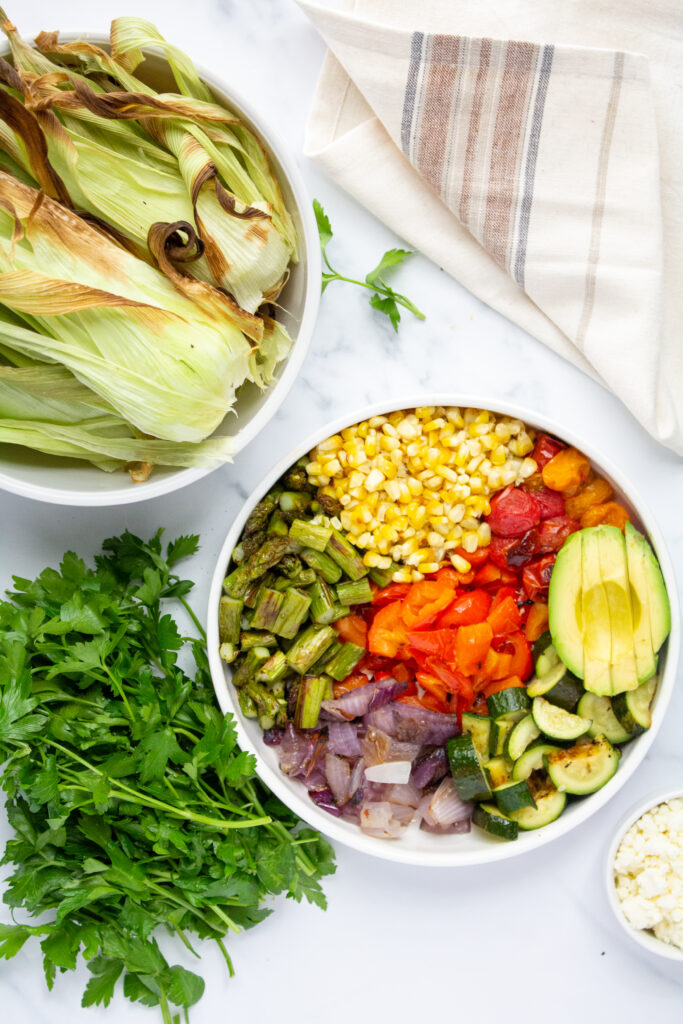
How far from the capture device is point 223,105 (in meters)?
2.03

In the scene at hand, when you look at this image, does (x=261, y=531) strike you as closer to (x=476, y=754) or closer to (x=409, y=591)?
(x=409, y=591)

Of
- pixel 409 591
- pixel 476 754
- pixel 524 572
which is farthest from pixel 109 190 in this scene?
pixel 476 754

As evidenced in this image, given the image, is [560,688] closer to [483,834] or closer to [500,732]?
[500,732]

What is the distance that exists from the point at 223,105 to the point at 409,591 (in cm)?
133

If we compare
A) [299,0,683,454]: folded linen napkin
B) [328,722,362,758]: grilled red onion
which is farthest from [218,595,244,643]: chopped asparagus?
[299,0,683,454]: folded linen napkin

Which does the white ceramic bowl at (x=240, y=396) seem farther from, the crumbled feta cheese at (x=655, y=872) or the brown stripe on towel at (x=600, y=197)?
the crumbled feta cheese at (x=655, y=872)

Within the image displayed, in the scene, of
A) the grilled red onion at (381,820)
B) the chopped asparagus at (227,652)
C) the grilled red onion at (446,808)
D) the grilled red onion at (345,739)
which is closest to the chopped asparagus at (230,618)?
the chopped asparagus at (227,652)

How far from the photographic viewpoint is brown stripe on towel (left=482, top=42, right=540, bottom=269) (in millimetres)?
2242

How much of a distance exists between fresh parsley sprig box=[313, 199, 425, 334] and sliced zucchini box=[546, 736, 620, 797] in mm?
1266

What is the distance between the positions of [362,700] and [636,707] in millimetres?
725

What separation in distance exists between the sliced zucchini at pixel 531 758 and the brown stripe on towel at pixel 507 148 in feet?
4.29

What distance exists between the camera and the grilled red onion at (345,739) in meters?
2.40

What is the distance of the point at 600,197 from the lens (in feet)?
7.50

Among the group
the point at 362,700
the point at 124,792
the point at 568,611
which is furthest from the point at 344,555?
the point at 124,792
